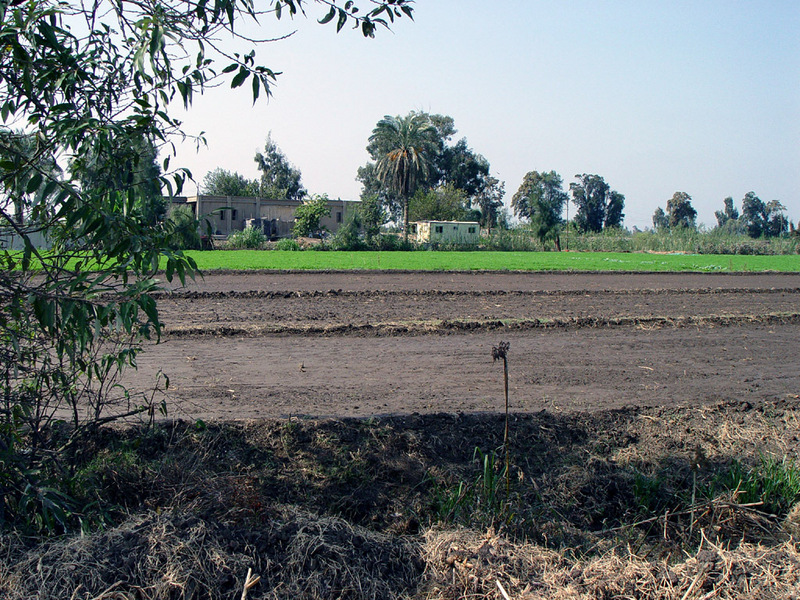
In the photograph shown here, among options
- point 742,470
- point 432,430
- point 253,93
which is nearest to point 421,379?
point 432,430

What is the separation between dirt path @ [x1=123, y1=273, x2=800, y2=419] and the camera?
7.64 m

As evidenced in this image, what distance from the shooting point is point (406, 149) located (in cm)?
6931

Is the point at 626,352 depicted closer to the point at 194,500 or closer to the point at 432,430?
the point at 432,430

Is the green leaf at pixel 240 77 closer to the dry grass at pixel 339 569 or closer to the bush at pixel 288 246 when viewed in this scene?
the dry grass at pixel 339 569

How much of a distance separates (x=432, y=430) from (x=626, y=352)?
582 cm

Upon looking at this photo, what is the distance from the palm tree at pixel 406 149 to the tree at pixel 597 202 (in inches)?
1974

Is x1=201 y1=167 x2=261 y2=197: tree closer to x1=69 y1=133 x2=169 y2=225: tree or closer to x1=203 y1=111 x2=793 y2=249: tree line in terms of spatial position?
x1=203 y1=111 x2=793 y2=249: tree line

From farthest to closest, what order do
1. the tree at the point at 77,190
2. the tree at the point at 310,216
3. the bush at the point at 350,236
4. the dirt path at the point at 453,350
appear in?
the tree at the point at 310,216
the bush at the point at 350,236
the dirt path at the point at 453,350
the tree at the point at 77,190

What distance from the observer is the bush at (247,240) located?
152 ft

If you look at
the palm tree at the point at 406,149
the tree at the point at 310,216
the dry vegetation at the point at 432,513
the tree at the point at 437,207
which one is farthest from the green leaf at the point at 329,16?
the tree at the point at 437,207

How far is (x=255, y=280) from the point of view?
71.7 feet

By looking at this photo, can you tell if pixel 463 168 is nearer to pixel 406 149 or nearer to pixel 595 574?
pixel 406 149

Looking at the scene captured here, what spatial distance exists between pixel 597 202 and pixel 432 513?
378 feet

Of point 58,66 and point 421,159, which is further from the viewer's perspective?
point 421,159
